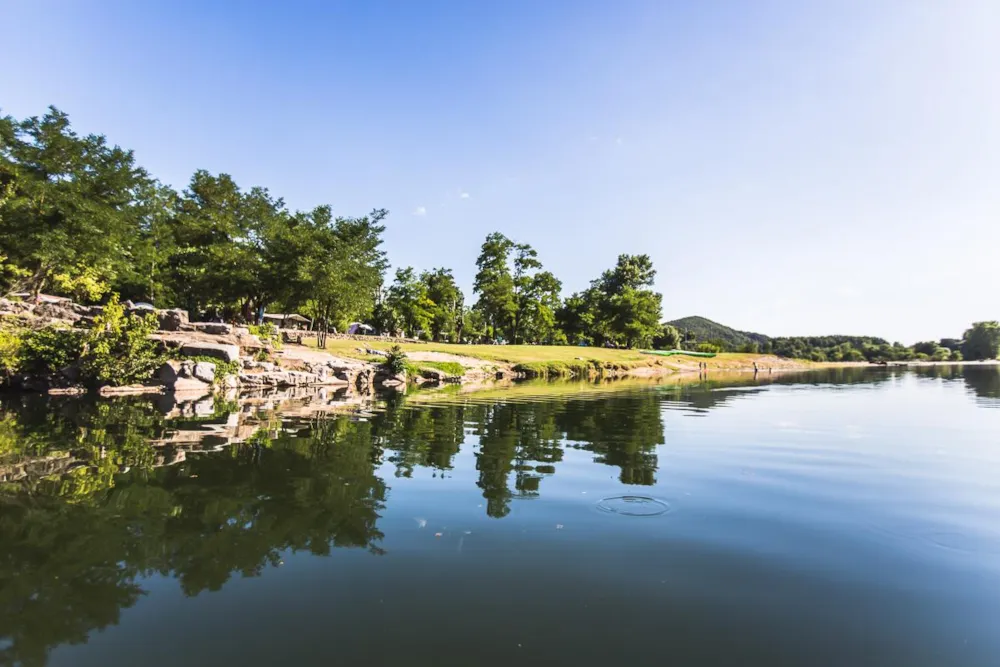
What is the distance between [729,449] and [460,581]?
913cm

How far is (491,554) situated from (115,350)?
2654 cm

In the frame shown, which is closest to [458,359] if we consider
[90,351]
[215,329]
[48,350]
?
[215,329]

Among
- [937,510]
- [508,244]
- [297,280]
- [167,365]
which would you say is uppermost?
[508,244]

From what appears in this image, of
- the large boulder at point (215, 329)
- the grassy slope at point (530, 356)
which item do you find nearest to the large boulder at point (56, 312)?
→ the large boulder at point (215, 329)

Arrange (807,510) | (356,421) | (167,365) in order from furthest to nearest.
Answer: (167,365)
(356,421)
(807,510)

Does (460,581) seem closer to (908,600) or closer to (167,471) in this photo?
(908,600)

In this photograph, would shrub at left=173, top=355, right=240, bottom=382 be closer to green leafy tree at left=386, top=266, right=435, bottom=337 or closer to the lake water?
the lake water

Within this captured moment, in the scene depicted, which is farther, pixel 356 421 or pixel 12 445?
pixel 356 421

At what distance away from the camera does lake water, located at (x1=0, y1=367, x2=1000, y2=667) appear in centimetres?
364

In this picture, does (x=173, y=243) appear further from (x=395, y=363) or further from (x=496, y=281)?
(x=496, y=281)

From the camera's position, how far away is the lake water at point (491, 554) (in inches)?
143

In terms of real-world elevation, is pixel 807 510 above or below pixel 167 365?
below

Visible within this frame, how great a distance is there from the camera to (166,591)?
4363 millimetres

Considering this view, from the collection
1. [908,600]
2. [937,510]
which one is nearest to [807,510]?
[937,510]
